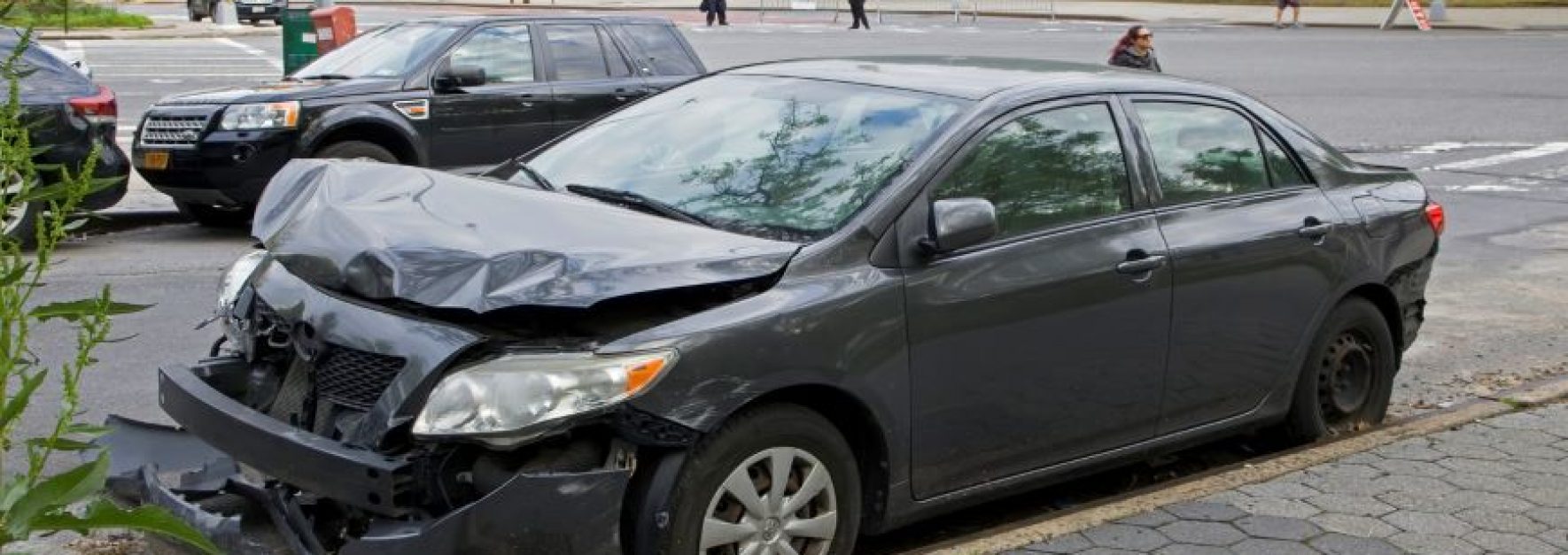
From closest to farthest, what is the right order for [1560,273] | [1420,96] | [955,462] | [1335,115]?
[955,462]
[1560,273]
[1335,115]
[1420,96]

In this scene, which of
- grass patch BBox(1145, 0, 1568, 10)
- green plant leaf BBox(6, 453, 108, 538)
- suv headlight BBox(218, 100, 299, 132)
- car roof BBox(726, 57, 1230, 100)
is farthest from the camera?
grass patch BBox(1145, 0, 1568, 10)

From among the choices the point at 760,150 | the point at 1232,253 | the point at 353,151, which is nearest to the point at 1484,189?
the point at 353,151

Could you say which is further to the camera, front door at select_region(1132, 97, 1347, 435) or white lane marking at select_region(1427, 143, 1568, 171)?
white lane marking at select_region(1427, 143, 1568, 171)

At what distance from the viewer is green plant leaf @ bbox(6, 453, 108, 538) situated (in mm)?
2008

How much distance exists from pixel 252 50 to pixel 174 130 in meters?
20.2

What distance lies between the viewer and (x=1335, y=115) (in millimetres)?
21156

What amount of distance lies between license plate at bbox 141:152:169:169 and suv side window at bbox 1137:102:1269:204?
7510 millimetres

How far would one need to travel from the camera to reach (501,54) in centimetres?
1214

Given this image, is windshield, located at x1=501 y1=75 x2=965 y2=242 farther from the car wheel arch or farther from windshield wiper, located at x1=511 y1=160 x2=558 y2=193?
the car wheel arch

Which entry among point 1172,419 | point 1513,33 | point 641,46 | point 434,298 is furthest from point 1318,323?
point 1513,33

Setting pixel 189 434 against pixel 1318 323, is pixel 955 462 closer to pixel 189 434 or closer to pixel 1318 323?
pixel 1318 323

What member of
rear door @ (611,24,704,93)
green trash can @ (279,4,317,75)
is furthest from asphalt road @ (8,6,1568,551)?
rear door @ (611,24,704,93)

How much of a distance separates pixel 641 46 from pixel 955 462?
832 cm

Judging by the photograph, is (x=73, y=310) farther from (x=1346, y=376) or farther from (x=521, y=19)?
(x=521, y=19)
